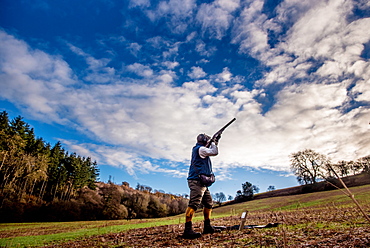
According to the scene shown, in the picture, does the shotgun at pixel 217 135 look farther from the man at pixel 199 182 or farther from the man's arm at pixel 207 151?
the man's arm at pixel 207 151

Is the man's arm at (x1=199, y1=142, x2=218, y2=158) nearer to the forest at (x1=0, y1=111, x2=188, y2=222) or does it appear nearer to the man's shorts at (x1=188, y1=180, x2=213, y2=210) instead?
the man's shorts at (x1=188, y1=180, x2=213, y2=210)

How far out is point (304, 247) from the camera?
426 centimetres

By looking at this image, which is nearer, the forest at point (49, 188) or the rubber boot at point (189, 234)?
the rubber boot at point (189, 234)

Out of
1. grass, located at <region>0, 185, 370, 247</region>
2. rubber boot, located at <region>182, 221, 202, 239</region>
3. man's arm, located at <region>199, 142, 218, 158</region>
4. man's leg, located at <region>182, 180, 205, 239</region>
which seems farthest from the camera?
grass, located at <region>0, 185, 370, 247</region>

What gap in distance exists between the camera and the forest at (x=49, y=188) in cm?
4628

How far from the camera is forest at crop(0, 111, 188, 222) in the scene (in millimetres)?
46281

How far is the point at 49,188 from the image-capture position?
72.7 metres

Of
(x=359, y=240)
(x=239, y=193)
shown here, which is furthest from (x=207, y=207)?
(x=239, y=193)

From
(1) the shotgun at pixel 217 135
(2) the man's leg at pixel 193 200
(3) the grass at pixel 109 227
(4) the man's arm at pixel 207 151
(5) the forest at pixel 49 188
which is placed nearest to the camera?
(2) the man's leg at pixel 193 200

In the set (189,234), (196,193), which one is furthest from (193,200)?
(189,234)

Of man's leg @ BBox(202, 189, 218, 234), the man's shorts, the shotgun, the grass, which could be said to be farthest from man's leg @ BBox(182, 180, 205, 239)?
the grass

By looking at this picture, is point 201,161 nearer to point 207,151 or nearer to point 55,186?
point 207,151

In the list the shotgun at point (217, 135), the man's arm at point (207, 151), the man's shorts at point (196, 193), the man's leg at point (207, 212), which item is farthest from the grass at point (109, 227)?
the shotgun at point (217, 135)

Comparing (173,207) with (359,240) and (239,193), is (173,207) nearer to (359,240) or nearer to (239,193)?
(239,193)
